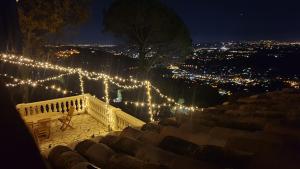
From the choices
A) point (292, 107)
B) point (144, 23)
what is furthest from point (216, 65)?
point (292, 107)

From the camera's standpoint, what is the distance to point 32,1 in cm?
1288

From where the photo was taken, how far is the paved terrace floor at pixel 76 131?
9062mm

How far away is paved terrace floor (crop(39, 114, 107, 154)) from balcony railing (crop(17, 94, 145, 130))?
0.88 ft

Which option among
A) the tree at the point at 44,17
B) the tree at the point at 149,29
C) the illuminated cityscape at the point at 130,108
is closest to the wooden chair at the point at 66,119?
the illuminated cityscape at the point at 130,108

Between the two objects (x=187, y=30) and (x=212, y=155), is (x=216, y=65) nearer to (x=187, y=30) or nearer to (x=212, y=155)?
(x=187, y=30)

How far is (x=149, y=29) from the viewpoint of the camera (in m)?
20.5

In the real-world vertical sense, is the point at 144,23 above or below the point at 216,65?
above

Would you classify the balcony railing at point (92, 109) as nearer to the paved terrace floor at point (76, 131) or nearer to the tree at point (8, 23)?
the paved terrace floor at point (76, 131)

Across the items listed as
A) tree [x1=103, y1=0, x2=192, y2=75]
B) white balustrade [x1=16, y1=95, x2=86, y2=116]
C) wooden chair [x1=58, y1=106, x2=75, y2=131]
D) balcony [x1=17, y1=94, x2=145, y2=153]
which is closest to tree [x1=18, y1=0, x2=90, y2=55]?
white balustrade [x1=16, y1=95, x2=86, y2=116]

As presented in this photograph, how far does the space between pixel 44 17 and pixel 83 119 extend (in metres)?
5.10

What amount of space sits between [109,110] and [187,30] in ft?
41.9

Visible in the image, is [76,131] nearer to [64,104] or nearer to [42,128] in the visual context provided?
[42,128]

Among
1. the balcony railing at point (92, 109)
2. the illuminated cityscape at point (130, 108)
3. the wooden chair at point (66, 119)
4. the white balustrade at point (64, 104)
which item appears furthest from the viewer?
the white balustrade at point (64, 104)

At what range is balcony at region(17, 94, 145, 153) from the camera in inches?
359
